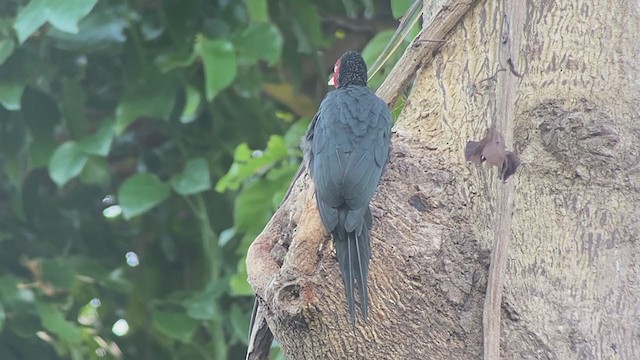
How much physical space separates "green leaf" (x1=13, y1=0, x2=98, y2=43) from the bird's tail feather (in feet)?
3.75

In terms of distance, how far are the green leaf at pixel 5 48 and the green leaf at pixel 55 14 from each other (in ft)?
1.12

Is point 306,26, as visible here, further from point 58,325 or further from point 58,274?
point 58,325

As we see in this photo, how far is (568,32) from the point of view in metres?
2.14

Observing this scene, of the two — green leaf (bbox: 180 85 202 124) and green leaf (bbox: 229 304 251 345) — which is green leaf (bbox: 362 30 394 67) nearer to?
green leaf (bbox: 180 85 202 124)

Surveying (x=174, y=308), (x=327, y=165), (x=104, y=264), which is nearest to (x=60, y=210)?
(x=104, y=264)

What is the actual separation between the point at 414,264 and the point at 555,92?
0.49 m

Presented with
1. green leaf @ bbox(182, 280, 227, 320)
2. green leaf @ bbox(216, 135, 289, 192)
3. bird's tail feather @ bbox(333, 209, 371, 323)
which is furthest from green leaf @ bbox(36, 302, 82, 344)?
bird's tail feather @ bbox(333, 209, 371, 323)

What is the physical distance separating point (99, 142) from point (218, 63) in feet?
1.57

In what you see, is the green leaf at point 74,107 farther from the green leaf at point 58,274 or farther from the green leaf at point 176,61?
the green leaf at point 58,274

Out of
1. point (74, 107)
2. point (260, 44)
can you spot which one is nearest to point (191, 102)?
point (260, 44)

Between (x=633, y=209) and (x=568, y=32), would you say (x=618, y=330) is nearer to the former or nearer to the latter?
(x=633, y=209)

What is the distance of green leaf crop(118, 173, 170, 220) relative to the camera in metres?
3.26

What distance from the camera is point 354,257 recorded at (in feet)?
6.23

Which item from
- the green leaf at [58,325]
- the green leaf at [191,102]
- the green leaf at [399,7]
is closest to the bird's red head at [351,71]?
the green leaf at [399,7]
